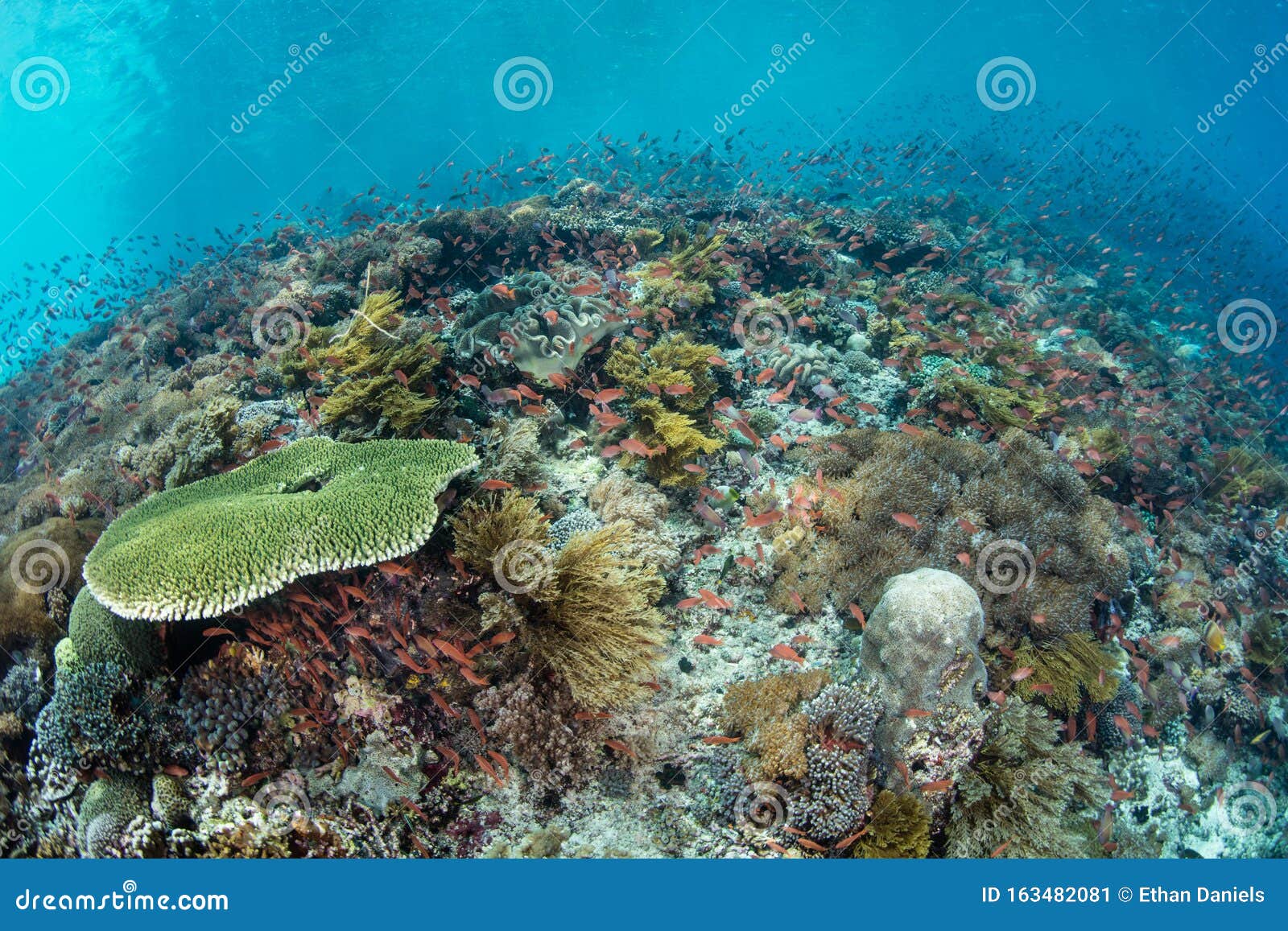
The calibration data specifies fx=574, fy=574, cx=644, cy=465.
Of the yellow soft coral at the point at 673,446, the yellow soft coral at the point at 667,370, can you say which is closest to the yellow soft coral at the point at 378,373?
the yellow soft coral at the point at 667,370

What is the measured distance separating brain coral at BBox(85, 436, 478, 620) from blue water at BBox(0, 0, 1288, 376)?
12.8m

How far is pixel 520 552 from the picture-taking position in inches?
164

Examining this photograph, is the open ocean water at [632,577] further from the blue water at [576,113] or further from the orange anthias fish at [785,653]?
the blue water at [576,113]

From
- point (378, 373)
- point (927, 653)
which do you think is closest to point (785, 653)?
point (927, 653)

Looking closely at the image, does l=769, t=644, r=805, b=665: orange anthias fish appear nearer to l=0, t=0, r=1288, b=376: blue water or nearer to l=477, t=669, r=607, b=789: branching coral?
l=477, t=669, r=607, b=789: branching coral

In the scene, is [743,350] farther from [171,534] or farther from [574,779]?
[171,534]

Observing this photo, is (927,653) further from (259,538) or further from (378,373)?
(378,373)

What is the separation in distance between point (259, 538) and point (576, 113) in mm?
99672

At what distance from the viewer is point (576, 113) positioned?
87.2m

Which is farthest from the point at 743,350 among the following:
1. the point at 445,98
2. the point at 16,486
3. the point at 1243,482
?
the point at 445,98

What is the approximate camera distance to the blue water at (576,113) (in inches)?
1182

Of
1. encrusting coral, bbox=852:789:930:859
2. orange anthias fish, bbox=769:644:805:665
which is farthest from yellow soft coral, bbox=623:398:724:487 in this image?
encrusting coral, bbox=852:789:930:859

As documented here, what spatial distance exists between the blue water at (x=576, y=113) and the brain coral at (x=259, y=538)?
12.8 meters

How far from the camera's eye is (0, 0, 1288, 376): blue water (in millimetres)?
30031
